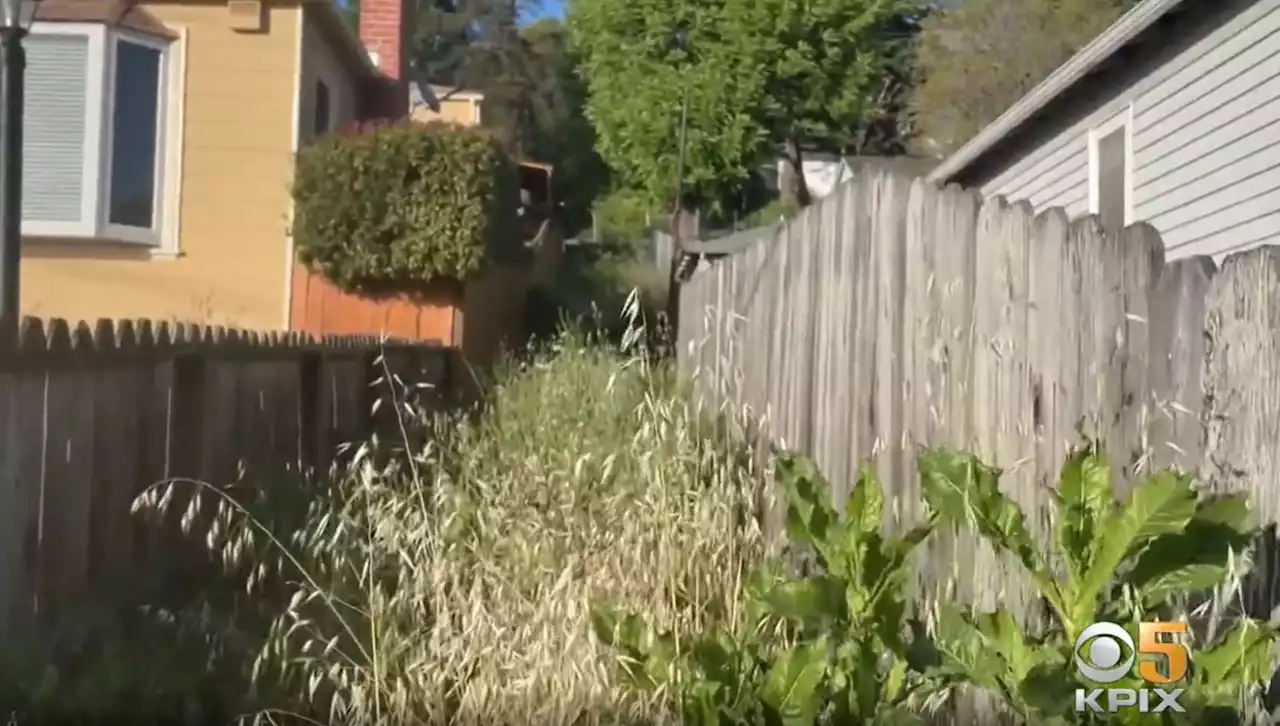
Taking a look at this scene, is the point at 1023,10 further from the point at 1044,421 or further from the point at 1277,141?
the point at 1044,421

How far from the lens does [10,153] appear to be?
5277 mm

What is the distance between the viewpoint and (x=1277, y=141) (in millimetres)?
7301

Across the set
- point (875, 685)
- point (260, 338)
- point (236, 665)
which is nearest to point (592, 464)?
point (236, 665)

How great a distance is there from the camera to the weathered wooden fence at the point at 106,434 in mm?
3949

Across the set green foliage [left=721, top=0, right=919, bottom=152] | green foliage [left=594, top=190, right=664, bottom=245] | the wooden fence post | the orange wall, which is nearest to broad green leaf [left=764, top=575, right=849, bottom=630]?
the wooden fence post

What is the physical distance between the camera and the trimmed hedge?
36.2 feet

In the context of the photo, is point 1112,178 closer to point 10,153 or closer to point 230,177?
point 230,177

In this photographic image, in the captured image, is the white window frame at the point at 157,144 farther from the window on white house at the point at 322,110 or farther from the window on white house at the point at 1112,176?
the window on white house at the point at 1112,176

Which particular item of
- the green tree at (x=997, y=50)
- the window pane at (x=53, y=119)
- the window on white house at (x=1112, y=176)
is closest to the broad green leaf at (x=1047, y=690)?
the window on white house at (x=1112, y=176)

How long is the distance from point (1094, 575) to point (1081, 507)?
0.18m

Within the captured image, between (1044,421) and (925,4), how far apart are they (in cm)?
2999

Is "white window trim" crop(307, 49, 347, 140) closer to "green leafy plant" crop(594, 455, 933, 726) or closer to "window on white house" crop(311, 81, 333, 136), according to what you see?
"window on white house" crop(311, 81, 333, 136)

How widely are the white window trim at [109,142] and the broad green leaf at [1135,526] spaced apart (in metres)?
10.0

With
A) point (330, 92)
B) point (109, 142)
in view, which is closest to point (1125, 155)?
point (330, 92)
